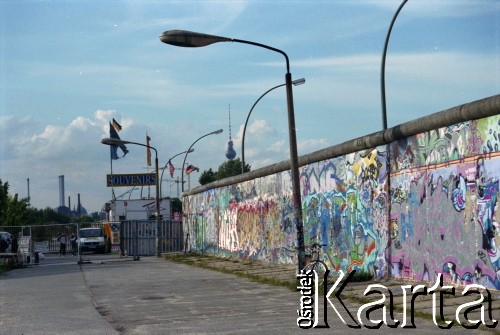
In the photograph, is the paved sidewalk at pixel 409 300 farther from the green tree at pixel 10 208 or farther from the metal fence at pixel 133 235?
the green tree at pixel 10 208

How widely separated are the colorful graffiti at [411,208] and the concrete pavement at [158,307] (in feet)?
5.80

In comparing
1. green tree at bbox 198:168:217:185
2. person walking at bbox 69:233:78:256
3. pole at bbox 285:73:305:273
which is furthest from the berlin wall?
green tree at bbox 198:168:217:185

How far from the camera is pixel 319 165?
76.4ft

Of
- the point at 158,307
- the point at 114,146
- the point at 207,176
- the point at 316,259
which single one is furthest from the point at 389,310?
the point at 207,176

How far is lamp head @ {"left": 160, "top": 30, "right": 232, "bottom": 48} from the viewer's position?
55.6ft

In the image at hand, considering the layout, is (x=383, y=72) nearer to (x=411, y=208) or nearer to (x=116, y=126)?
(x=411, y=208)

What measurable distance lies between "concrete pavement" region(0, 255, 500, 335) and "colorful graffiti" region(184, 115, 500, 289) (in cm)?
177

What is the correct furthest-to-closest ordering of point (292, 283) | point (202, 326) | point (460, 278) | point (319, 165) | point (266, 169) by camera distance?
point (266, 169) → point (319, 165) → point (292, 283) → point (460, 278) → point (202, 326)

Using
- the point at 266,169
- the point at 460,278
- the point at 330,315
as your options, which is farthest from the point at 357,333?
the point at 266,169

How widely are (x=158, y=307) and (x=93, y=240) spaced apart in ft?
124

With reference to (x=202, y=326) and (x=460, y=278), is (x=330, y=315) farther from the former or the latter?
(x=460, y=278)

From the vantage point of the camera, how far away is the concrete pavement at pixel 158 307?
39.2 feet

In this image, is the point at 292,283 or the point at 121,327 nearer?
the point at 121,327

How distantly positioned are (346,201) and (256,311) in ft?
25.3
